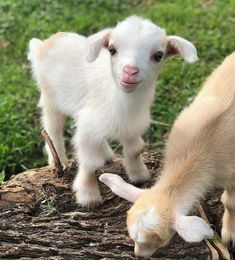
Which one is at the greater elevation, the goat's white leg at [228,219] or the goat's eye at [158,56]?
the goat's eye at [158,56]

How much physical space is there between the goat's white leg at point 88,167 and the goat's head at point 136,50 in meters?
0.52

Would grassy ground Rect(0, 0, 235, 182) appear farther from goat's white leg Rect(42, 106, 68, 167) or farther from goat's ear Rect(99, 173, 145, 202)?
goat's ear Rect(99, 173, 145, 202)

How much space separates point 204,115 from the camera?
13.5ft

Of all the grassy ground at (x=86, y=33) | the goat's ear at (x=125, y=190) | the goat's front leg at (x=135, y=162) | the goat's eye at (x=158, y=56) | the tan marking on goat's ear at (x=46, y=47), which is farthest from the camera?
the grassy ground at (x=86, y=33)

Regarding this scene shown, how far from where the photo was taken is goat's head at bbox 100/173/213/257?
3.53m

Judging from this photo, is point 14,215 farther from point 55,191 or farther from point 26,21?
point 26,21

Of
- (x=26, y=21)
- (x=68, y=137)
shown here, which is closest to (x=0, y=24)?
(x=26, y=21)

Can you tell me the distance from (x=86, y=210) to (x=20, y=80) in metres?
2.49

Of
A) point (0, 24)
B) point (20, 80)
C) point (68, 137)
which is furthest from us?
point (0, 24)

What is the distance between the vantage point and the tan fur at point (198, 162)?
12.2ft

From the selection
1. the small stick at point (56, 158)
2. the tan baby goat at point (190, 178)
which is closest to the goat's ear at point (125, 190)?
the tan baby goat at point (190, 178)

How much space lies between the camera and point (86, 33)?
7.43 m

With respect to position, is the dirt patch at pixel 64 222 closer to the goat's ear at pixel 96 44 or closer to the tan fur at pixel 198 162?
the tan fur at pixel 198 162

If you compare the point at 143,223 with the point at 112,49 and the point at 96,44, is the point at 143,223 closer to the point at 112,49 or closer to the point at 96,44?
the point at 112,49
